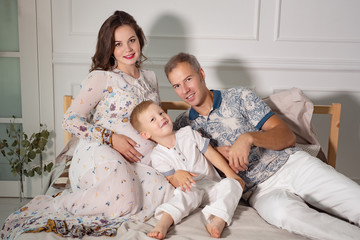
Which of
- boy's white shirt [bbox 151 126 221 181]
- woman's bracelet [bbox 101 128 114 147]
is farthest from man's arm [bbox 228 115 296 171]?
woman's bracelet [bbox 101 128 114 147]

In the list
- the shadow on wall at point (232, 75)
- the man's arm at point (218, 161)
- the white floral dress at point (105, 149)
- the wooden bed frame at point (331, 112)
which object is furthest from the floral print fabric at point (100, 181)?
the shadow on wall at point (232, 75)

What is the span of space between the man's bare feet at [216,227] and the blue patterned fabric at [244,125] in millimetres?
415

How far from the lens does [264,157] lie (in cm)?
186

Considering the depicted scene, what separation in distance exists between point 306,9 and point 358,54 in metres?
0.49

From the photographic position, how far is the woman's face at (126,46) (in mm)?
1883

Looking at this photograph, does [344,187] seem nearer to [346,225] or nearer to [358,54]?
[346,225]

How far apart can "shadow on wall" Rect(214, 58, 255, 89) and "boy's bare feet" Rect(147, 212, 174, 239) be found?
56.5 inches

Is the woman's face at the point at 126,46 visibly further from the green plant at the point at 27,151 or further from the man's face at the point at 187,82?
the green plant at the point at 27,151

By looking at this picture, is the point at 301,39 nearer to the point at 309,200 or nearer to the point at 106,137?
the point at 309,200

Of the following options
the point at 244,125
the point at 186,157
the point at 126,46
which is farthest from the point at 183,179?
the point at 126,46

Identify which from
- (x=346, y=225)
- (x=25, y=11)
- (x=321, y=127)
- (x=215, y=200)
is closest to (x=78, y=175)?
(x=215, y=200)

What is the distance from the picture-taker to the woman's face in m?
1.88

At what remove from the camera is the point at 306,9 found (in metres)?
2.62

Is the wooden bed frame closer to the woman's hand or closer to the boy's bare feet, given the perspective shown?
the woman's hand
